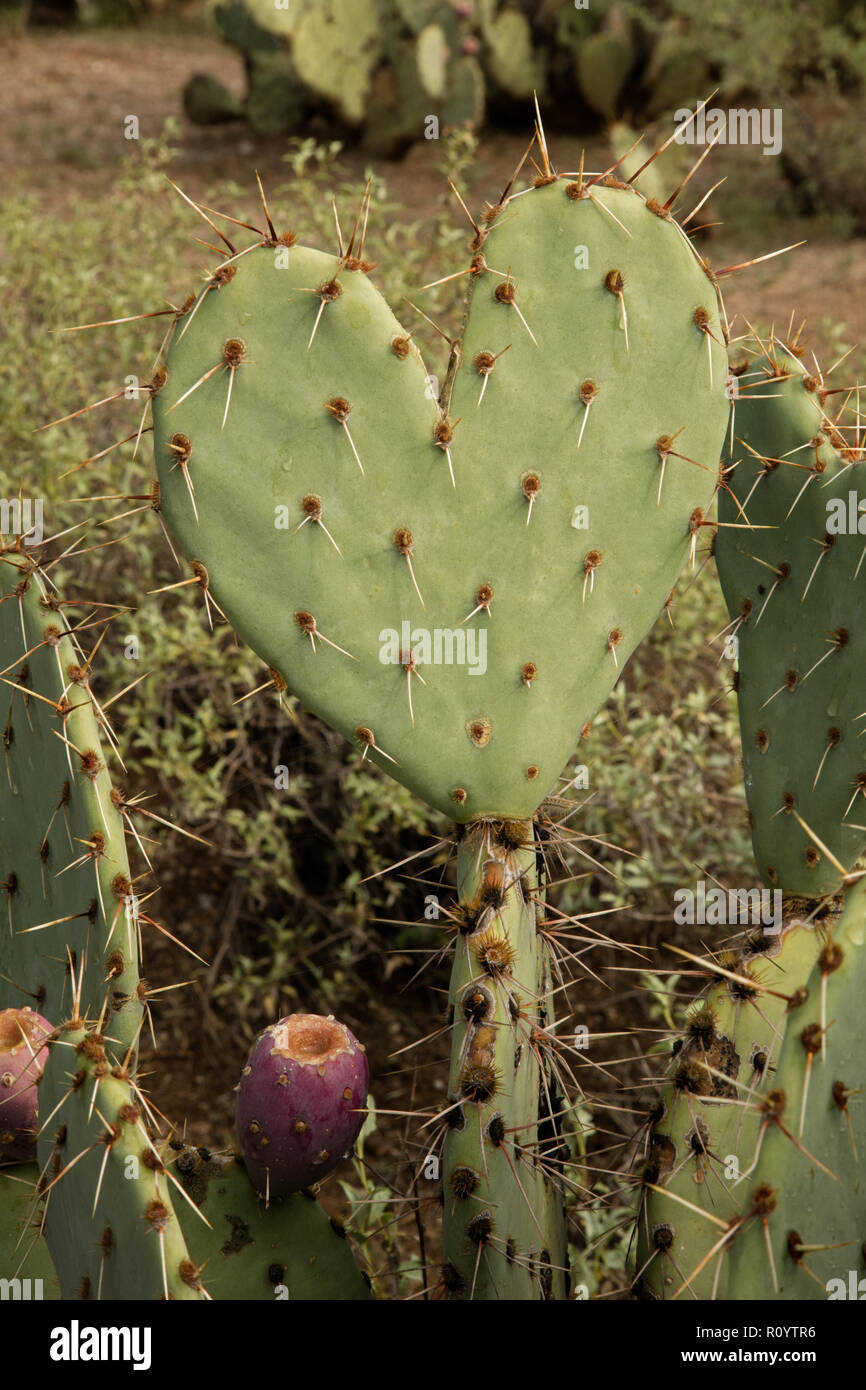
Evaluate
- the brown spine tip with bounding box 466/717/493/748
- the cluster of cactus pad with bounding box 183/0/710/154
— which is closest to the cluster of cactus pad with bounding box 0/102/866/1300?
the brown spine tip with bounding box 466/717/493/748

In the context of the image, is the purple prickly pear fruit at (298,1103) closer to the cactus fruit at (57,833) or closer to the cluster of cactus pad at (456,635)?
the cluster of cactus pad at (456,635)

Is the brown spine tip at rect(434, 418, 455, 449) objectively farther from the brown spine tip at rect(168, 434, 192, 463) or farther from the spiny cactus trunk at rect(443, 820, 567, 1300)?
the spiny cactus trunk at rect(443, 820, 567, 1300)

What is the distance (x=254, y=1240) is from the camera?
4.64ft

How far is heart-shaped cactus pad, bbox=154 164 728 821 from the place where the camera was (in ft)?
4.39

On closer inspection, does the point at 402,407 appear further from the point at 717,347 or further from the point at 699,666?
the point at 699,666

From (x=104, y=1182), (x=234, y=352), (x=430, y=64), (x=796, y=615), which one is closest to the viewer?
(x=104, y=1182)

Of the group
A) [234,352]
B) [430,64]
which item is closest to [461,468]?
[234,352]

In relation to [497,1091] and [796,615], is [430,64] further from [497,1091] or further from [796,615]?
[497,1091]

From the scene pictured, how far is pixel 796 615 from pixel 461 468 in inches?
18.0

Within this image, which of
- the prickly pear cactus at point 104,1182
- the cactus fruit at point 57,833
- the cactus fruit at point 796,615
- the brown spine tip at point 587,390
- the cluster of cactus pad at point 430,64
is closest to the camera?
the prickly pear cactus at point 104,1182

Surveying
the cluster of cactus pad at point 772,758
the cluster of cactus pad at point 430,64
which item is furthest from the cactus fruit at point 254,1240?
the cluster of cactus pad at point 430,64

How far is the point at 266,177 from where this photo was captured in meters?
8.43

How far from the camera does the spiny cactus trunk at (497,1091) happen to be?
1342 mm

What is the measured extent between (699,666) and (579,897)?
31.8 inches
